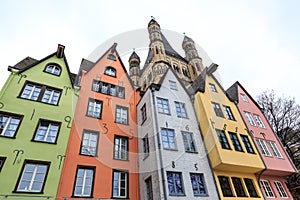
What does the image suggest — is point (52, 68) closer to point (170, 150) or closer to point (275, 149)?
point (170, 150)

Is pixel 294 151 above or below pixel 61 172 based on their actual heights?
above

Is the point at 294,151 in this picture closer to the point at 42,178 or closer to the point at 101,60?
the point at 101,60

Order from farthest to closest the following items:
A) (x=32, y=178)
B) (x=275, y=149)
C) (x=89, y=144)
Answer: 1. (x=275, y=149)
2. (x=89, y=144)
3. (x=32, y=178)

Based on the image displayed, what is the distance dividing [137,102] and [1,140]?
10922mm

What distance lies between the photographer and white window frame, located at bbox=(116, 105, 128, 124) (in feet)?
51.4

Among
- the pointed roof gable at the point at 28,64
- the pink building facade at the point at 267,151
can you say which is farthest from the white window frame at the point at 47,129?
the pink building facade at the point at 267,151

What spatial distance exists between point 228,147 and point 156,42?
53.4m

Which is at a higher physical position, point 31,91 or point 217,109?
point 217,109

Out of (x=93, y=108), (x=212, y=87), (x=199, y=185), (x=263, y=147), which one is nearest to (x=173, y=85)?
(x=212, y=87)

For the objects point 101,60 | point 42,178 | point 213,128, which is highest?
point 101,60

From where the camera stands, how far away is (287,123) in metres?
25.4

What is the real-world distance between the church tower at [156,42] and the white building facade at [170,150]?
41.8m

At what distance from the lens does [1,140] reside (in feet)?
34.1

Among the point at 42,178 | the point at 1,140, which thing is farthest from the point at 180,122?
the point at 1,140
